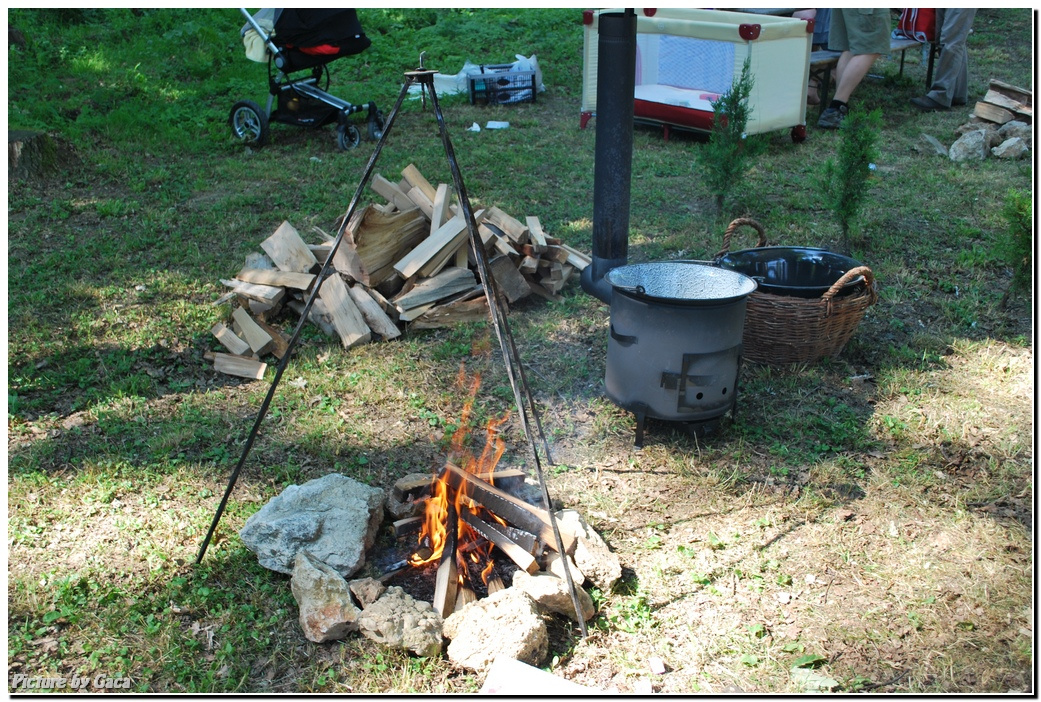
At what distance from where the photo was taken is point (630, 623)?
117 inches

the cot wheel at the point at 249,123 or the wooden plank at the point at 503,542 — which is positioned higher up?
the cot wheel at the point at 249,123

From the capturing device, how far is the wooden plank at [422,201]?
5.47 meters

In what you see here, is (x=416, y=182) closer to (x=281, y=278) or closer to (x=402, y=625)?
(x=281, y=278)

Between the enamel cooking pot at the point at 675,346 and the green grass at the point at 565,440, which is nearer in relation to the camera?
the green grass at the point at 565,440

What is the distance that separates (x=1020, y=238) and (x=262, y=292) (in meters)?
4.62

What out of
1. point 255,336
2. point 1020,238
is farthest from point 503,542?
point 1020,238

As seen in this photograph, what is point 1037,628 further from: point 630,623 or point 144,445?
point 144,445

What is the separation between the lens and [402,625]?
9.27ft

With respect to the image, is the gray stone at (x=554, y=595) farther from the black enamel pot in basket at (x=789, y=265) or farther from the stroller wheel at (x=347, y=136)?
the stroller wheel at (x=347, y=136)

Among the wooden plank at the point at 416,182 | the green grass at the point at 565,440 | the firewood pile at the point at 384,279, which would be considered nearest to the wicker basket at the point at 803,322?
the green grass at the point at 565,440

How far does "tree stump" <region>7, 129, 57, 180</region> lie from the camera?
741 cm

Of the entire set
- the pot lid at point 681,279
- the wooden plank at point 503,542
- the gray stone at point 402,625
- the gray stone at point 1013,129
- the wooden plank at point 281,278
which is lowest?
the gray stone at point 402,625

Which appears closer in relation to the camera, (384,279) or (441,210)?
(384,279)

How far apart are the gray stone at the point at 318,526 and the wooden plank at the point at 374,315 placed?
5.58 ft
